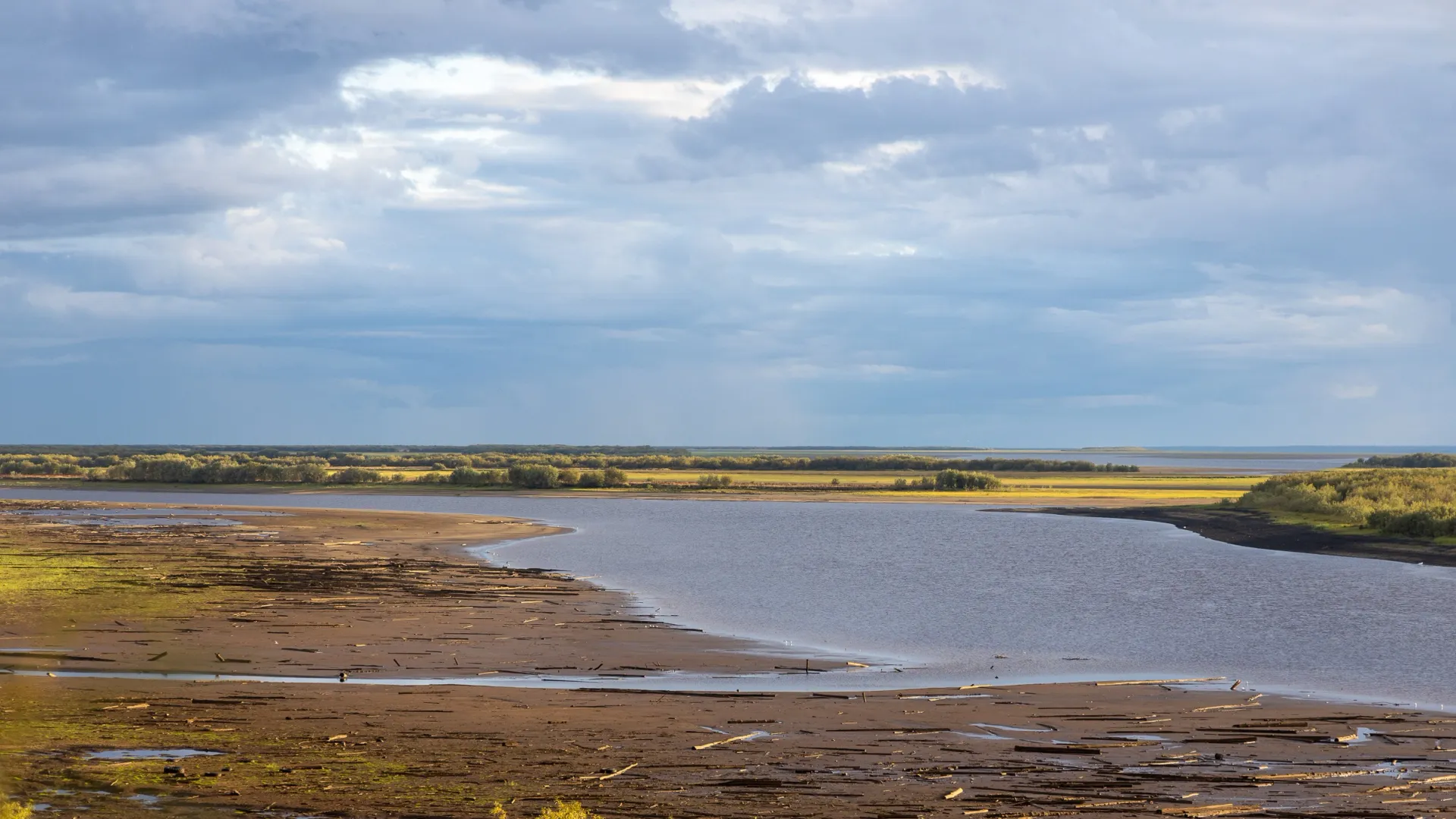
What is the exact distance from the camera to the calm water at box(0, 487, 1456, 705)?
22766mm

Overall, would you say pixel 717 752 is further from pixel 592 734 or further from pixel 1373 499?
pixel 1373 499

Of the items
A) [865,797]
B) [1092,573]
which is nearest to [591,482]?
[1092,573]

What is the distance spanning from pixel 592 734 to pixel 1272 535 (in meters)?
48.8

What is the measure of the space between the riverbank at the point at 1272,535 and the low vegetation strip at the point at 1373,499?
1299 millimetres

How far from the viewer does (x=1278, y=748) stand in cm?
1524

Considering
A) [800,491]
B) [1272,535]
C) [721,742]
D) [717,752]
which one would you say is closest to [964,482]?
[800,491]

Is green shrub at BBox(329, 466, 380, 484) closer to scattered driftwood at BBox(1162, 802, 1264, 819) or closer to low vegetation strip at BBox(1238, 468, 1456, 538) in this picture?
low vegetation strip at BBox(1238, 468, 1456, 538)

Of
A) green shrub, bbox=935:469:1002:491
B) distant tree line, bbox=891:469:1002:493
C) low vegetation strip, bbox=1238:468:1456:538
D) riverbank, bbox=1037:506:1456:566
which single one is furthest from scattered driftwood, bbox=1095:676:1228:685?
green shrub, bbox=935:469:1002:491

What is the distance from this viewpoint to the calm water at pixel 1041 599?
22.8 metres

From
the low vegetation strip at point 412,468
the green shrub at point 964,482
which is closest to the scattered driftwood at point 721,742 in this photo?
the low vegetation strip at point 412,468

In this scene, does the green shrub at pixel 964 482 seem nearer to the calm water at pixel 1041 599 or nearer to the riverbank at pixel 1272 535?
the riverbank at pixel 1272 535

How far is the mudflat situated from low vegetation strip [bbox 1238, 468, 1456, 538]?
36373 millimetres

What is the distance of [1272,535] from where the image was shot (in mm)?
57031

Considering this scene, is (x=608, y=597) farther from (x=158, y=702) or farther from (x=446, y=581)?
(x=158, y=702)
